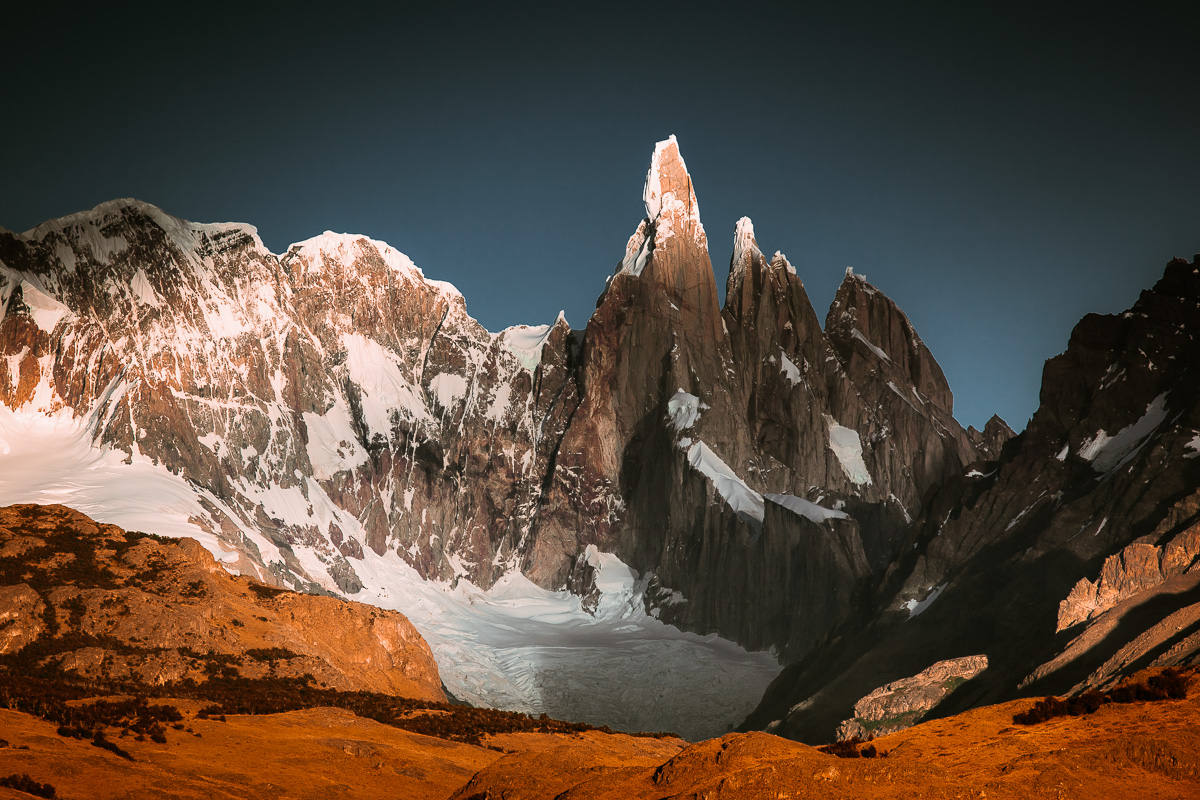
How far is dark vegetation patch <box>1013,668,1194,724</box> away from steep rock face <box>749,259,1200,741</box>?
4857 cm

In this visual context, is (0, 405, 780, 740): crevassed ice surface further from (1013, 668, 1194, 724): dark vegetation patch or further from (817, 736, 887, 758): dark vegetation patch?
(1013, 668, 1194, 724): dark vegetation patch

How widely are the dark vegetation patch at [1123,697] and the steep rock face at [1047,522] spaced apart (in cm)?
4857

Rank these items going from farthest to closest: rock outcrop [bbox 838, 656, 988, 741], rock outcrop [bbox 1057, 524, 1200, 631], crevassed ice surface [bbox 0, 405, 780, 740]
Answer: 1. crevassed ice surface [bbox 0, 405, 780, 740]
2. rock outcrop [bbox 838, 656, 988, 741]
3. rock outcrop [bbox 1057, 524, 1200, 631]

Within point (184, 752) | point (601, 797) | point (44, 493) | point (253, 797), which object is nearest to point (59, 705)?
point (184, 752)

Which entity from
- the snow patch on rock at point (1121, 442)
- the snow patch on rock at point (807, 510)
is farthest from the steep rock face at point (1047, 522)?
the snow patch on rock at point (807, 510)

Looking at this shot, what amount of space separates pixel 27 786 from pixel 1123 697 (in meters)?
27.5

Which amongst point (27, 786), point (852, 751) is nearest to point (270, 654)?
point (27, 786)

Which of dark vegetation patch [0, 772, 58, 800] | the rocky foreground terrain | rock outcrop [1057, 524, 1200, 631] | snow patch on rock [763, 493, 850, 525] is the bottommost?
dark vegetation patch [0, 772, 58, 800]

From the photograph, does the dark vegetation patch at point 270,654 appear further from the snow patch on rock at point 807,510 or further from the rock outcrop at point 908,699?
the snow patch on rock at point 807,510

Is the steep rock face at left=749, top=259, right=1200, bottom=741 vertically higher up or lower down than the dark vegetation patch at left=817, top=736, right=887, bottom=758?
higher up

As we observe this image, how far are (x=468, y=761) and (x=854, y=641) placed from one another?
8424 cm

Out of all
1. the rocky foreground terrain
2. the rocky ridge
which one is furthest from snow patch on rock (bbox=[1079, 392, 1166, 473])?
the rocky foreground terrain

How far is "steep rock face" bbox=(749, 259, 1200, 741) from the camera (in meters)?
93.3

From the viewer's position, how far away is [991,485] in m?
127
